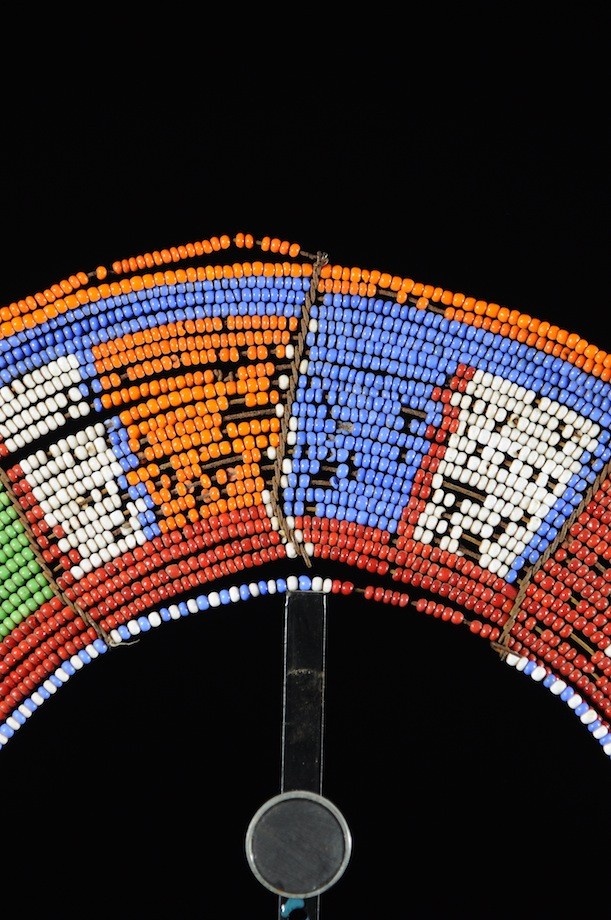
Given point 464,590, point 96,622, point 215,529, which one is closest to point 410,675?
point 464,590

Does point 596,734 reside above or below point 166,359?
below

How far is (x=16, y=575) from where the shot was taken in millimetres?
1683

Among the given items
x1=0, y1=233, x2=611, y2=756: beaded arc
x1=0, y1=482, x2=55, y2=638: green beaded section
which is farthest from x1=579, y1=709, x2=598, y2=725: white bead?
x1=0, y1=482, x2=55, y2=638: green beaded section

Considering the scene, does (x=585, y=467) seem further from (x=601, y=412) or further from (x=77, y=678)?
(x=77, y=678)

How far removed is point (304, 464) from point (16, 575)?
1.76 feet

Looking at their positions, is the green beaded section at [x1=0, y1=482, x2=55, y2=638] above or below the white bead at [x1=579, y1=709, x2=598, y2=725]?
below

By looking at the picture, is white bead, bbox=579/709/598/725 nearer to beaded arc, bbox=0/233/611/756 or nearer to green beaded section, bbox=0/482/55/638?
beaded arc, bbox=0/233/611/756

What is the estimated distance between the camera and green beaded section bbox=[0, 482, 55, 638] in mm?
1683

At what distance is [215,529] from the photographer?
66.4 inches

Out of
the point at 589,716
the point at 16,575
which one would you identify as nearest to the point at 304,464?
the point at 16,575

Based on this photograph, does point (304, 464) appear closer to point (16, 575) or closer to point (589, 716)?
point (16, 575)

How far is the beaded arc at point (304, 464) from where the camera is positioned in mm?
1660

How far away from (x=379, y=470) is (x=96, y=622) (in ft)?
1.85

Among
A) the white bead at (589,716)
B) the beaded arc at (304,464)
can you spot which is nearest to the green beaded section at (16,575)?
the beaded arc at (304,464)
